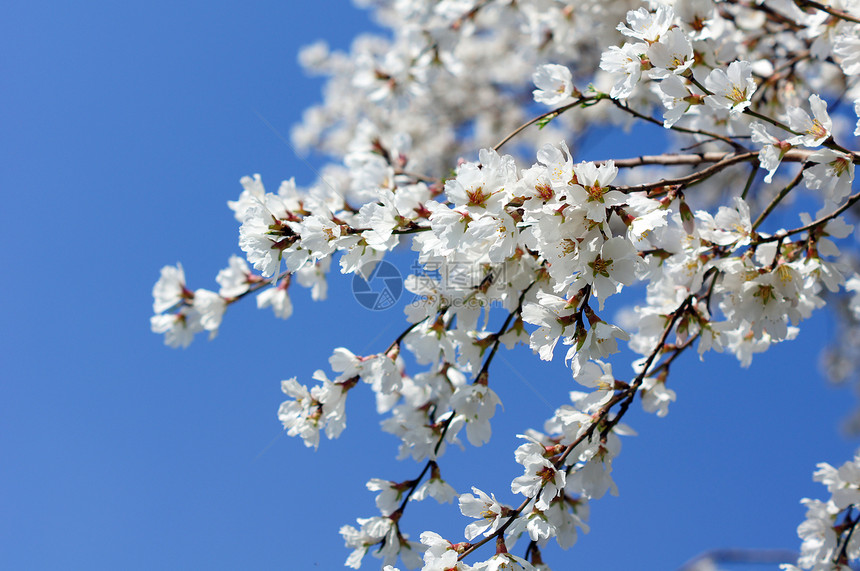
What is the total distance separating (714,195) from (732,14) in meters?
4.60

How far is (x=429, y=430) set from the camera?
192cm

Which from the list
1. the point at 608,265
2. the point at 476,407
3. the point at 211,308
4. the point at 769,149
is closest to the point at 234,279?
the point at 211,308

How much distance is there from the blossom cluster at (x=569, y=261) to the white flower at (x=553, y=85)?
1 centimetres

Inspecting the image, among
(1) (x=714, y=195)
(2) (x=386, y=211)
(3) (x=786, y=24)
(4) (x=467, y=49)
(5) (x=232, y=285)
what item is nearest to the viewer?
(2) (x=386, y=211)

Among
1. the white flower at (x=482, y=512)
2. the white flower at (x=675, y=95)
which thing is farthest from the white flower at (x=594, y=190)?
the white flower at (x=482, y=512)

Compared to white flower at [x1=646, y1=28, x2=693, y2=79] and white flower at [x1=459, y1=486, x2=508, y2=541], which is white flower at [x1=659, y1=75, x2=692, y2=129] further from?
white flower at [x1=459, y1=486, x2=508, y2=541]

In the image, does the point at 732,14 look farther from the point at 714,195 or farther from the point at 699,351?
the point at 714,195

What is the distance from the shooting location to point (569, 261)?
1349mm

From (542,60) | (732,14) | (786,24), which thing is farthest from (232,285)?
(786,24)

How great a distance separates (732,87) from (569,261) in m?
0.65

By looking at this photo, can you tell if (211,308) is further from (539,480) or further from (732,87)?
(732,87)

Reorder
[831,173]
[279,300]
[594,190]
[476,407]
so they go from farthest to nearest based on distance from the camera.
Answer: [279,300], [476,407], [831,173], [594,190]

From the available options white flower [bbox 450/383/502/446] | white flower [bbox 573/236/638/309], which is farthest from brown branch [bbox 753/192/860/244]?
white flower [bbox 450/383/502/446]

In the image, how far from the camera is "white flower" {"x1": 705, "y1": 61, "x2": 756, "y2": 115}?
4.73 feet
